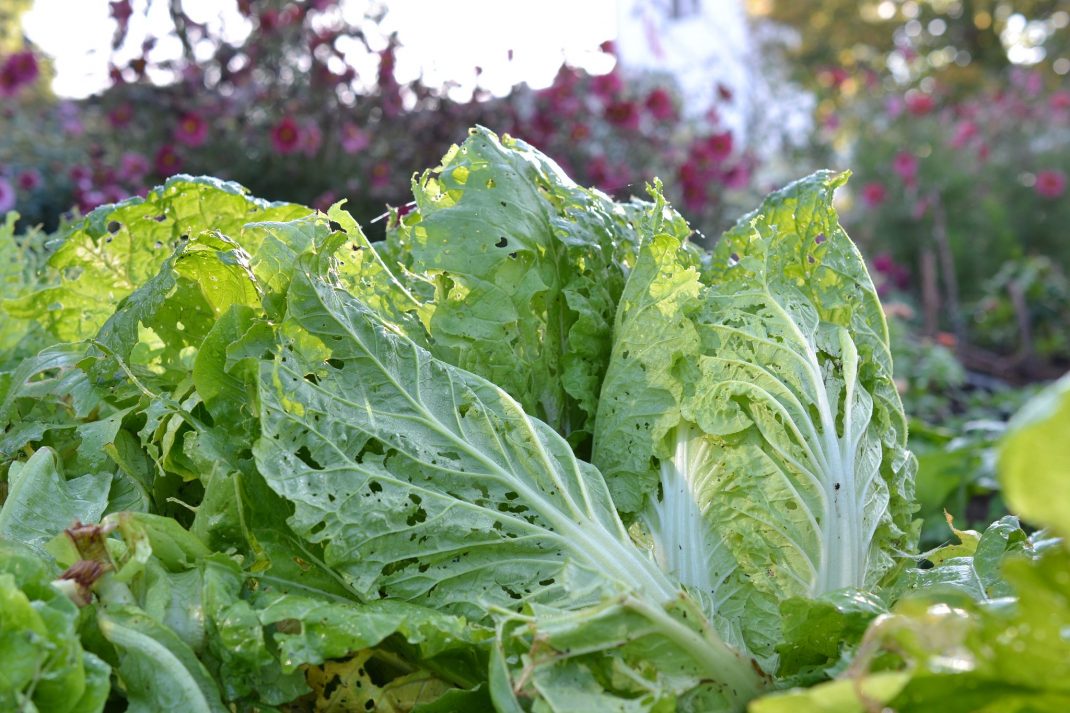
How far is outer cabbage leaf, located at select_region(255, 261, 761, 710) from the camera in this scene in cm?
113

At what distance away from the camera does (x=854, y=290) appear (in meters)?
1.62

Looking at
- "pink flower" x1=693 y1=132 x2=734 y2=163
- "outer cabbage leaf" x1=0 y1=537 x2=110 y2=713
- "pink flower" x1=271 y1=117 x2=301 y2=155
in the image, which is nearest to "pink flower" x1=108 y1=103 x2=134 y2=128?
"pink flower" x1=271 y1=117 x2=301 y2=155

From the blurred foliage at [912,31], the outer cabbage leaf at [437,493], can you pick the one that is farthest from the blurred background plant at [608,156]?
the blurred foliage at [912,31]

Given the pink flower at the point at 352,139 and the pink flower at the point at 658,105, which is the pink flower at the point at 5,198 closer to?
the pink flower at the point at 352,139

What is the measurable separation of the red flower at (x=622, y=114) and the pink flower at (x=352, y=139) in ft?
5.14

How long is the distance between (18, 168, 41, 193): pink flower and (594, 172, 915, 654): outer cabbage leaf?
4.04 metres

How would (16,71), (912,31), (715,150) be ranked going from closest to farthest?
1. (16,71)
2. (715,150)
3. (912,31)

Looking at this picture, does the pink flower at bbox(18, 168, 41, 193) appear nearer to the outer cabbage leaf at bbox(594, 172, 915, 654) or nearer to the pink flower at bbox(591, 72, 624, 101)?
the pink flower at bbox(591, 72, 624, 101)

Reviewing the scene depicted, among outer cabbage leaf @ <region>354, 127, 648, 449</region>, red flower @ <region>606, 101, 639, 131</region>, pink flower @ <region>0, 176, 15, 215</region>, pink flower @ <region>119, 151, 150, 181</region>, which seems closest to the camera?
outer cabbage leaf @ <region>354, 127, 648, 449</region>

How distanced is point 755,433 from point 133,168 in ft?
12.8

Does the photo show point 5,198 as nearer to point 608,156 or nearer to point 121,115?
point 121,115

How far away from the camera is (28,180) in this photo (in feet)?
15.0

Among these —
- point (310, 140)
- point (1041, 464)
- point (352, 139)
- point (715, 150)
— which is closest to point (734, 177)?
point (715, 150)

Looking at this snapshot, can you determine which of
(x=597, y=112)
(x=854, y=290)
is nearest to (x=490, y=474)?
(x=854, y=290)
